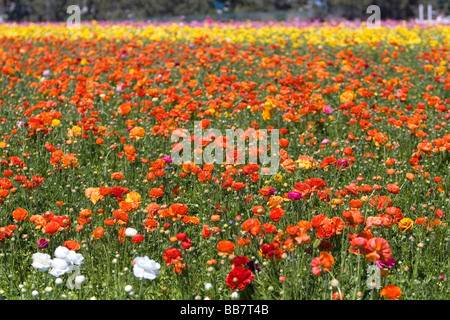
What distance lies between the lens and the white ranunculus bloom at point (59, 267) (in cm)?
271

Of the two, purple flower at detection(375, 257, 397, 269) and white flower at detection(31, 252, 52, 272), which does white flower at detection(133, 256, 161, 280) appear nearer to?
white flower at detection(31, 252, 52, 272)

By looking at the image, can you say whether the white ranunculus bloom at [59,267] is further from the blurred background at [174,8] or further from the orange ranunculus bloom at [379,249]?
the blurred background at [174,8]

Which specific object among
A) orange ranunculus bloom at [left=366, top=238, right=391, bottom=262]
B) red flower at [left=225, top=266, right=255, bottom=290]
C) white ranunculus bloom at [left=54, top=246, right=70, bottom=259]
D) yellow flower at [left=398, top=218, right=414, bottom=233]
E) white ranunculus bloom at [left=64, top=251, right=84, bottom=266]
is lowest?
red flower at [left=225, top=266, right=255, bottom=290]

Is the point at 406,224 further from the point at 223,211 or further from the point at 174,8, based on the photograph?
the point at 174,8

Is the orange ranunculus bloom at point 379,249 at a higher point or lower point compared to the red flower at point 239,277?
higher

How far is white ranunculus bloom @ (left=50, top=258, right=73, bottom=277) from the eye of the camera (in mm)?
2711

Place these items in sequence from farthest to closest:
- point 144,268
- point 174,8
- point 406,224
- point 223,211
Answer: point 174,8 → point 223,211 → point 406,224 → point 144,268

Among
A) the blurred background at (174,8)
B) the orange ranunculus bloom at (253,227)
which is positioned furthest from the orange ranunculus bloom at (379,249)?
the blurred background at (174,8)

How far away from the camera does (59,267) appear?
2727 mm

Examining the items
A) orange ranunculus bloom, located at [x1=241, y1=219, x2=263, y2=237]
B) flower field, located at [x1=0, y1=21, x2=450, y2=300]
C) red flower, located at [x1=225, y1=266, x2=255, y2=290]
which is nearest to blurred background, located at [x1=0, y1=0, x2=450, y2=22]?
flower field, located at [x1=0, y1=21, x2=450, y2=300]

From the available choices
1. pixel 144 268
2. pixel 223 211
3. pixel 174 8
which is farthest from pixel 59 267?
pixel 174 8

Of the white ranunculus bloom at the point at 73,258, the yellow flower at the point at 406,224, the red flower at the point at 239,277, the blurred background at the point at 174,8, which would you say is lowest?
the red flower at the point at 239,277

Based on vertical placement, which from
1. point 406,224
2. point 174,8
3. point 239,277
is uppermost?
point 174,8
